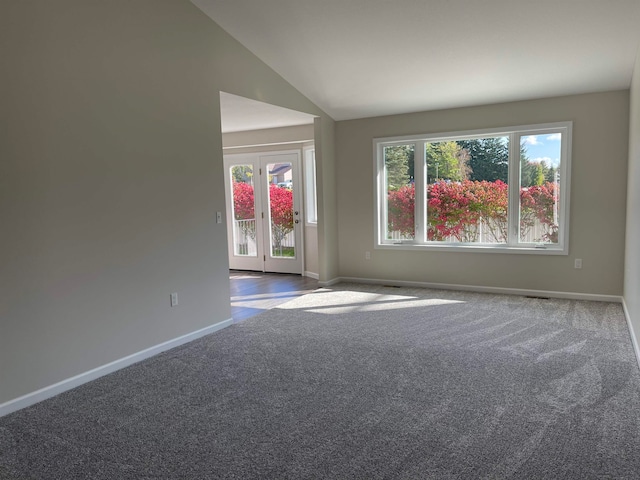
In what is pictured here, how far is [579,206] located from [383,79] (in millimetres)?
2614

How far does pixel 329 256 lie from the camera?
6.27m

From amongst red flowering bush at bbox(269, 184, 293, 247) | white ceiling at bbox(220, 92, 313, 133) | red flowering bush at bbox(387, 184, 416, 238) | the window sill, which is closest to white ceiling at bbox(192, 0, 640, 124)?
white ceiling at bbox(220, 92, 313, 133)

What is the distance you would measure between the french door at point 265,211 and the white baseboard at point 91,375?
3.17m

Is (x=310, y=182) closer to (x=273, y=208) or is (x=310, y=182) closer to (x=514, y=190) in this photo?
(x=273, y=208)

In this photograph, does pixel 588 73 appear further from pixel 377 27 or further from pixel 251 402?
pixel 251 402

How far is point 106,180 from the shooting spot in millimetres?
3289

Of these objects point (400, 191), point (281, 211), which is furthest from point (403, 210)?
point (281, 211)

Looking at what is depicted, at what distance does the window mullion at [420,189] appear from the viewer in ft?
19.3

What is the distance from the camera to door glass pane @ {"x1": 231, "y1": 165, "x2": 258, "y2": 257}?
753 centimetres

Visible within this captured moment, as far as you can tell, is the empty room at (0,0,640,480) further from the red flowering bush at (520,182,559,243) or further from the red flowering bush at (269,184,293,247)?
the red flowering bush at (269,184,293,247)

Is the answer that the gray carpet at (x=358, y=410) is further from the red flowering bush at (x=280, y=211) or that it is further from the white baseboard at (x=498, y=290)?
the red flowering bush at (x=280, y=211)

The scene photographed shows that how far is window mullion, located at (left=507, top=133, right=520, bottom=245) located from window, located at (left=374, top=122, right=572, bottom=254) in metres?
0.01

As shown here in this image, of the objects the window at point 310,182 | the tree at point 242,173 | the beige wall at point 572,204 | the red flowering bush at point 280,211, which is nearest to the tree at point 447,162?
the beige wall at point 572,204

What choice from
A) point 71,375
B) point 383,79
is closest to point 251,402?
point 71,375
